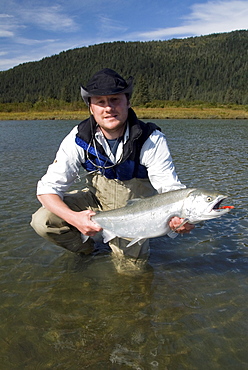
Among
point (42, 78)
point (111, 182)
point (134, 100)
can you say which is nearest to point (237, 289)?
point (111, 182)

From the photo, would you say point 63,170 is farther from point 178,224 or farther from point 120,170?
point 178,224

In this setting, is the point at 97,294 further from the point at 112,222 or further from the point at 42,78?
the point at 42,78

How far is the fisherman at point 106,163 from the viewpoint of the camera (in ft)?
12.7

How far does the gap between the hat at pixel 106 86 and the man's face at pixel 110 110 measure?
0.35 feet

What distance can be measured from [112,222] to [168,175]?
0.88 m

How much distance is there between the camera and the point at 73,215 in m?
3.78

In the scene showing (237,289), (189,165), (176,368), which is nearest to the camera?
(176,368)

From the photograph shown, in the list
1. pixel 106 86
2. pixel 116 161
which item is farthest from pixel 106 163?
pixel 106 86

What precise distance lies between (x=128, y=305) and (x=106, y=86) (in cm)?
253

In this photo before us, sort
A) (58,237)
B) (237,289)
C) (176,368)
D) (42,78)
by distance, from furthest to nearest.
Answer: (42,78) → (58,237) → (237,289) → (176,368)

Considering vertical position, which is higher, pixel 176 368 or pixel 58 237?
pixel 58 237

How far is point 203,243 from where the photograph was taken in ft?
18.0

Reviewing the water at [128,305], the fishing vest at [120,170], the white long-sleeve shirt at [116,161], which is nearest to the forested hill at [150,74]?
the water at [128,305]

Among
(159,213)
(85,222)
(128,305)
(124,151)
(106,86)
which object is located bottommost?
(128,305)
